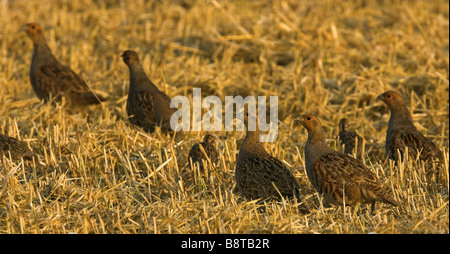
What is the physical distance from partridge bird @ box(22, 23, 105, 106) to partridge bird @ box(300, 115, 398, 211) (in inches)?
148

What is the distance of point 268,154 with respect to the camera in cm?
623

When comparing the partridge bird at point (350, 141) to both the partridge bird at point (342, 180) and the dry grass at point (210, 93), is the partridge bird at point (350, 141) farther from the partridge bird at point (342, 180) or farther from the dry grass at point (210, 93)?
the partridge bird at point (342, 180)

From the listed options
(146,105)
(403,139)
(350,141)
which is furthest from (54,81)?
(403,139)

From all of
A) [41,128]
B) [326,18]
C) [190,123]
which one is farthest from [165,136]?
[326,18]

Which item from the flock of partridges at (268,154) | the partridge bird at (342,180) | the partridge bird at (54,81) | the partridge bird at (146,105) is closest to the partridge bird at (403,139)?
the flock of partridges at (268,154)

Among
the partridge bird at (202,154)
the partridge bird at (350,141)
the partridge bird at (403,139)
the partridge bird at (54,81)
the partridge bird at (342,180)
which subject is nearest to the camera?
the partridge bird at (342,180)

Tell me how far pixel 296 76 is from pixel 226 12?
7.69 ft

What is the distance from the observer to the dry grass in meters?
5.16

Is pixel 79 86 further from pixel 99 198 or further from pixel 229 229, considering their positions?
pixel 229 229

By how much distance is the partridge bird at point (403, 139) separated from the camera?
6.81 metres

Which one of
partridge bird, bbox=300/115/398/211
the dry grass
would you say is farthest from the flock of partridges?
the dry grass

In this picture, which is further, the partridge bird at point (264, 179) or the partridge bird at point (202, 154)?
the partridge bird at point (202, 154)

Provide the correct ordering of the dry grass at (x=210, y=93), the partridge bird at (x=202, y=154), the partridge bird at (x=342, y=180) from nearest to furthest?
1. the dry grass at (x=210, y=93)
2. the partridge bird at (x=342, y=180)
3. the partridge bird at (x=202, y=154)

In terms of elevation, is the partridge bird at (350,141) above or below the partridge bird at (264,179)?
above
